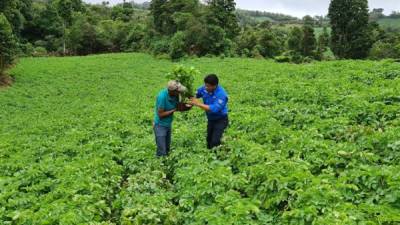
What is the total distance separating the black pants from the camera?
1127 centimetres

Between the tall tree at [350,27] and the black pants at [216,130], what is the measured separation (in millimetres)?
48046

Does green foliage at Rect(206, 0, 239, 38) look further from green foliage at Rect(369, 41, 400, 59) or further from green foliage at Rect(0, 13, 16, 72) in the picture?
green foliage at Rect(0, 13, 16, 72)

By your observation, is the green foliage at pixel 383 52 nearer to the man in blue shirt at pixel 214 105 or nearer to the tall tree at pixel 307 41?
the tall tree at pixel 307 41

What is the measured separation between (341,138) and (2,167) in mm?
9274

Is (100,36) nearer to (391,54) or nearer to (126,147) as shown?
(391,54)

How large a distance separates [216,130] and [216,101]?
0.91 m

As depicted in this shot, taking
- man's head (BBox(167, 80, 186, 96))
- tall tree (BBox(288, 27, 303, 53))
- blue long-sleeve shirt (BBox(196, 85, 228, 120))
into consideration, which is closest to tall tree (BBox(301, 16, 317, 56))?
tall tree (BBox(288, 27, 303, 53))

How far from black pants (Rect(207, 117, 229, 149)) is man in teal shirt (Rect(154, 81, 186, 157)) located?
109cm

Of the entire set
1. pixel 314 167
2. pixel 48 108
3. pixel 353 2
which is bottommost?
pixel 48 108

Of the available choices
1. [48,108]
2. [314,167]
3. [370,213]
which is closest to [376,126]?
[314,167]

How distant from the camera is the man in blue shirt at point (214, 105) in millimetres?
10602

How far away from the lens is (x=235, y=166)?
997cm

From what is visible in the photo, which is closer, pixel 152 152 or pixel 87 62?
pixel 152 152

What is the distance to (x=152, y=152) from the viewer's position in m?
12.1
